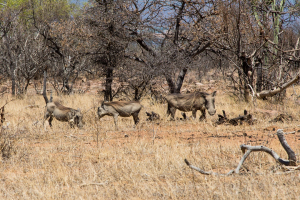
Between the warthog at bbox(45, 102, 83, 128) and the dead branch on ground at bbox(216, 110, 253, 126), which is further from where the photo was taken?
the dead branch on ground at bbox(216, 110, 253, 126)

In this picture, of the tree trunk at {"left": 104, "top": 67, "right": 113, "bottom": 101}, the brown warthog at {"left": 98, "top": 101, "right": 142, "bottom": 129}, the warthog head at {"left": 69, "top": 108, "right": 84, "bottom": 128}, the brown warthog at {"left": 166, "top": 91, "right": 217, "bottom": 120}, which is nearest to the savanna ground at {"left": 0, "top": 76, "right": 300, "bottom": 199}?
the warthog head at {"left": 69, "top": 108, "right": 84, "bottom": 128}

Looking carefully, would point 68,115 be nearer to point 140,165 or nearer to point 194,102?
point 194,102

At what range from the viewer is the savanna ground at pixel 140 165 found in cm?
353

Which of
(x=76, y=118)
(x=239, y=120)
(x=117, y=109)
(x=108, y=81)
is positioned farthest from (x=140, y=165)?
(x=108, y=81)

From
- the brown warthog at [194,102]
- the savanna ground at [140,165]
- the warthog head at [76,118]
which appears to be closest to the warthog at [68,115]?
the warthog head at [76,118]

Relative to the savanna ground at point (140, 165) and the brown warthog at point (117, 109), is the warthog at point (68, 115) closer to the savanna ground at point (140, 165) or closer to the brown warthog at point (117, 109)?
the savanna ground at point (140, 165)

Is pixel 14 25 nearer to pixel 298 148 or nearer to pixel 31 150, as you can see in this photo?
pixel 31 150

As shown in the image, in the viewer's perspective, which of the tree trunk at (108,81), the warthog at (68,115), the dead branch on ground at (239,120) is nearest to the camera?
the warthog at (68,115)

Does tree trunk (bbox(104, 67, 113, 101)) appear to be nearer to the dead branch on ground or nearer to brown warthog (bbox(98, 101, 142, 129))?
brown warthog (bbox(98, 101, 142, 129))

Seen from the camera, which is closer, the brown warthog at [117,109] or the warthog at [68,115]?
the warthog at [68,115]

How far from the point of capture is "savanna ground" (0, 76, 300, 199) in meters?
3.53

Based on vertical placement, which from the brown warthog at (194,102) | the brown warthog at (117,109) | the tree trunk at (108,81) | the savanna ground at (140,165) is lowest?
the savanna ground at (140,165)

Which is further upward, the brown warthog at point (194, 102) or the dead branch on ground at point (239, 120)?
the brown warthog at point (194, 102)

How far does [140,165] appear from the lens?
4.59m
